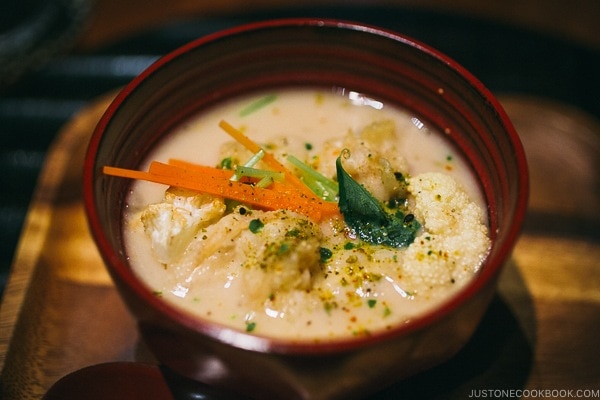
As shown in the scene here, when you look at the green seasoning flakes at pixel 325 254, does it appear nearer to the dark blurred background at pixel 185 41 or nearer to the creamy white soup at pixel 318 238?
the creamy white soup at pixel 318 238

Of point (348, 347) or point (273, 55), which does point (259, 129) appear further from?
point (348, 347)

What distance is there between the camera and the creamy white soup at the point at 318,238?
131 cm

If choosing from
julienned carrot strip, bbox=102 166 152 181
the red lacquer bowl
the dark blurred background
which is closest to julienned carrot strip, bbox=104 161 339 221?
julienned carrot strip, bbox=102 166 152 181

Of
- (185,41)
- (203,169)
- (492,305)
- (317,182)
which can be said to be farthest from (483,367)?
(185,41)

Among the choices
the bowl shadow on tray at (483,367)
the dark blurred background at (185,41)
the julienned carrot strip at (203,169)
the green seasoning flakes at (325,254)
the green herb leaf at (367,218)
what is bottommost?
the bowl shadow on tray at (483,367)

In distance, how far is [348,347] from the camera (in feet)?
3.55

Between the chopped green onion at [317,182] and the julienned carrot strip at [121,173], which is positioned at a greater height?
the julienned carrot strip at [121,173]

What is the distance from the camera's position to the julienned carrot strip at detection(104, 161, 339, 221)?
1.44 meters

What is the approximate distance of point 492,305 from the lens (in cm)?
160

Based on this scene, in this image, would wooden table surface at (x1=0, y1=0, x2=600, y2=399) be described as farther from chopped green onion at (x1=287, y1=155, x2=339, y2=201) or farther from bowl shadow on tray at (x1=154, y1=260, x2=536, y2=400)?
chopped green onion at (x1=287, y1=155, x2=339, y2=201)

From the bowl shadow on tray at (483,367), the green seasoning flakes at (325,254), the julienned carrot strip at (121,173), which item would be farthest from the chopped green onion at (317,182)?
the bowl shadow on tray at (483,367)

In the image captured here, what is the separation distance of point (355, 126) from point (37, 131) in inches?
48.3

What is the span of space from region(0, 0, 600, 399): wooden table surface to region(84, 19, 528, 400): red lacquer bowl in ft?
0.70

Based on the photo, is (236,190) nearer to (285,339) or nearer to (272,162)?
(272,162)
